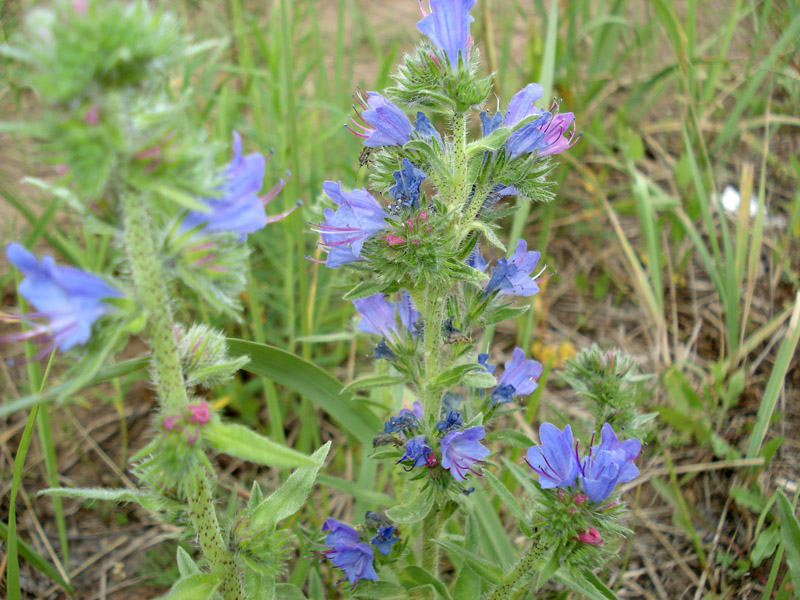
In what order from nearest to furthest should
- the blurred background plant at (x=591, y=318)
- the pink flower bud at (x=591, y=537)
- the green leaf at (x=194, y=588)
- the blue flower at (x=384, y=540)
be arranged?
the green leaf at (x=194, y=588) < the pink flower bud at (x=591, y=537) < the blue flower at (x=384, y=540) < the blurred background plant at (x=591, y=318)

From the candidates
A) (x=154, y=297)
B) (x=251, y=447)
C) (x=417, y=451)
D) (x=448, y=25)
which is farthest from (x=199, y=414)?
(x=448, y=25)

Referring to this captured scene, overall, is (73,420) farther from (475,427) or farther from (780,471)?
(780,471)

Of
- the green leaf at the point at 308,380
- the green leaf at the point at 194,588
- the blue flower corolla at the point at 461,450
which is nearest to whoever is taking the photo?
the green leaf at the point at 194,588

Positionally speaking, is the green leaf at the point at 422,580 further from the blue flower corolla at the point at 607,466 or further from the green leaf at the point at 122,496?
the green leaf at the point at 122,496

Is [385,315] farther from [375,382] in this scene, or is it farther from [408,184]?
[408,184]

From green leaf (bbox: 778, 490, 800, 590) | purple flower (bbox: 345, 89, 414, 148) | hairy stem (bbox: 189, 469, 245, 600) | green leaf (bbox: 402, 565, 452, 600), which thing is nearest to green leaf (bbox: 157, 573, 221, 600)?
hairy stem (bbox: 189, 469, 245, 600)

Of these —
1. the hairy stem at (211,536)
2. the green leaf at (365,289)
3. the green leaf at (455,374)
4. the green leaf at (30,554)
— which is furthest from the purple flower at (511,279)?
the green leaf at (30,554)
